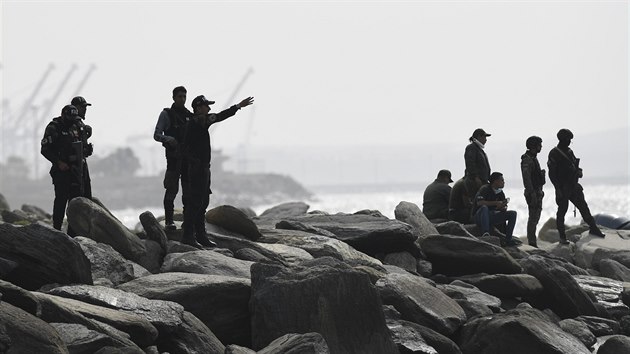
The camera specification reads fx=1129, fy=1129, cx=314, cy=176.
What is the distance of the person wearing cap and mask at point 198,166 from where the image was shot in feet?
49.0

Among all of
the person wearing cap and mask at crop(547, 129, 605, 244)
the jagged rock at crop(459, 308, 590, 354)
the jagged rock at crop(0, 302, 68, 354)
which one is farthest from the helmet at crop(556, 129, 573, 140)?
the jagged rock at crop(0, 302, 68, 354)

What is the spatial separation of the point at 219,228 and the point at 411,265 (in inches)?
116

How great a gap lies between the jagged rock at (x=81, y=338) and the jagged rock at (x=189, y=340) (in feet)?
3.07

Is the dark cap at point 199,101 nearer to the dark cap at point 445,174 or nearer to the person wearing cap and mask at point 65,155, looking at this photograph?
the person wearing cap and mask at point 65,155

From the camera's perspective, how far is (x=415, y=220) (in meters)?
19.0

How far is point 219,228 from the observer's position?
1697 centimetres

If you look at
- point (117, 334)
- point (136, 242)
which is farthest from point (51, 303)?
point (136, 242)

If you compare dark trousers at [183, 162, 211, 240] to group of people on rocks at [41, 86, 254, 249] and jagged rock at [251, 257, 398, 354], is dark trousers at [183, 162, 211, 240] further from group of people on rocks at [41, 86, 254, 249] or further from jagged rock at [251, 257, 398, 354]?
jagged rock at [251, 257, 398, 354]

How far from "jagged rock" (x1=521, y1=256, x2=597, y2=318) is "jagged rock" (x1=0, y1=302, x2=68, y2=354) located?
27.7 feet

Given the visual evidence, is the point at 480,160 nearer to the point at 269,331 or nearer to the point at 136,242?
the point at 136,242

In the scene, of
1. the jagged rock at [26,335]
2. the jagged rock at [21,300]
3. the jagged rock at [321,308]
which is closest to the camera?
the jagged rock at [26,335]

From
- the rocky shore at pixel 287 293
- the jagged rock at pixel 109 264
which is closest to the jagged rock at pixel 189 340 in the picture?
the rocky shore at pixel 287 293

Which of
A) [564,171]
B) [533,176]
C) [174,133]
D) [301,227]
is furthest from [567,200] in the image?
[174,133]

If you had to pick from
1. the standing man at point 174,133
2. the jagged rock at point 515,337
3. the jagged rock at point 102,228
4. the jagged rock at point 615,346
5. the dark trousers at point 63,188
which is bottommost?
the jagged rock at point 615,346
